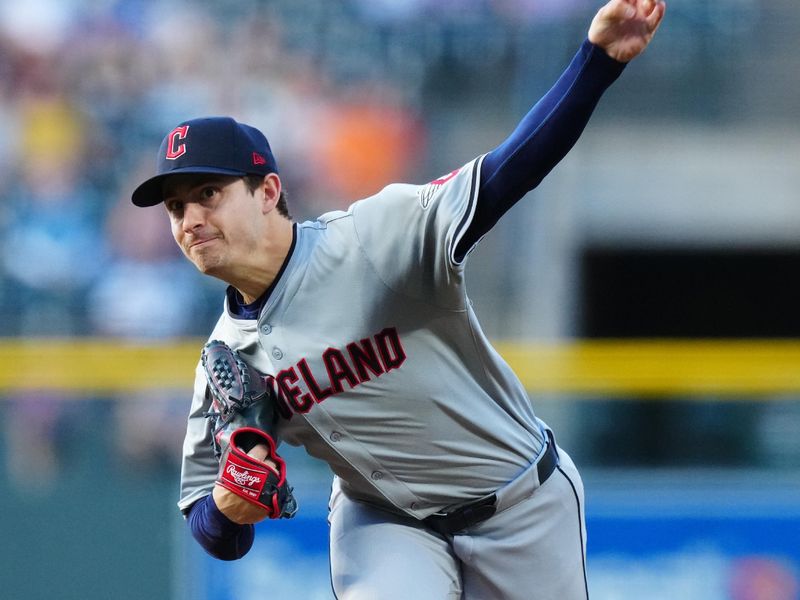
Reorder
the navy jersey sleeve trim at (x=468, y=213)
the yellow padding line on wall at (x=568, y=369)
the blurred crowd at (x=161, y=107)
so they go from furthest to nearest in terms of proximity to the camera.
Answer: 1. the blurred crowd at (x=161, y=107)
2. the yellow padding line on wall at (x=568, y=369)
3. the navy jersey sleeve trim at (x=468, y=213)

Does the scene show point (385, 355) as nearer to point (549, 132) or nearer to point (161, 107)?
point (549, 132)

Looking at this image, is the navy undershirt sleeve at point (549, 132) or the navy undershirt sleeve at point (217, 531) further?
the navy undershirt sleeve at point (217, 531)

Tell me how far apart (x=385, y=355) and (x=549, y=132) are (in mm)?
592

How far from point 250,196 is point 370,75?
13.7 ft

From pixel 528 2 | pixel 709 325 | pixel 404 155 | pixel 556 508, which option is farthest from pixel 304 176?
pixel 556 508

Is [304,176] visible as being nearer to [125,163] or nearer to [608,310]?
[125,163]

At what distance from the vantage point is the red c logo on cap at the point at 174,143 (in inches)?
95.7

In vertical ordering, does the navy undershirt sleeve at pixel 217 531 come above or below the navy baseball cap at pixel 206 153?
below

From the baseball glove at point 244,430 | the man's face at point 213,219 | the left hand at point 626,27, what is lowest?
the baseball glove at point 244,430

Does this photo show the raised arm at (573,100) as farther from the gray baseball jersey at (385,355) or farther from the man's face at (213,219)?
the man's face at (213,219)

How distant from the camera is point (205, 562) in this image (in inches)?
189

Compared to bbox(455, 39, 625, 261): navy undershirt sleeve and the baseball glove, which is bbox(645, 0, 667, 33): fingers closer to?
bbox(455, 39, 625, 261): navy undershirt sleeve

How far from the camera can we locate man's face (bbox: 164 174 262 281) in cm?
244

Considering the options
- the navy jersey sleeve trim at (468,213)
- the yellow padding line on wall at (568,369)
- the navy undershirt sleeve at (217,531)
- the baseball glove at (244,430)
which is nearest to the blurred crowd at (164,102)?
the yellow padding line on wall at (568,369)
